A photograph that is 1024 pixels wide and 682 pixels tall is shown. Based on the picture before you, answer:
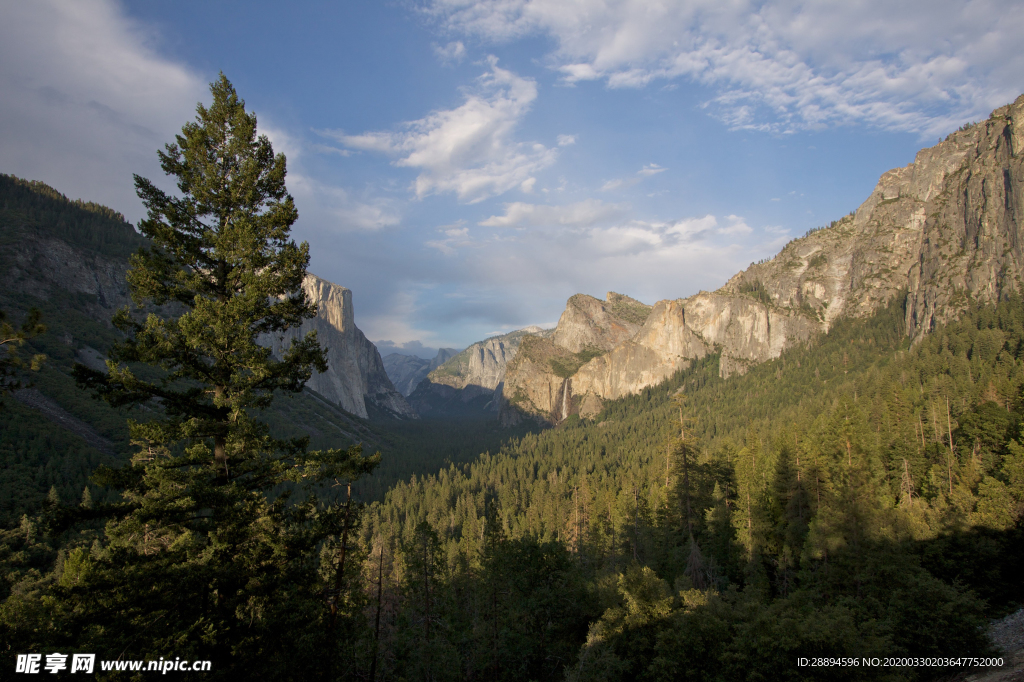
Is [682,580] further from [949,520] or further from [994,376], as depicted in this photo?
[994,376]

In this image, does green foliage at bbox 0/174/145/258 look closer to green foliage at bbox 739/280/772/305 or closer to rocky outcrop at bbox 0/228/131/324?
rocky outcrop at bbox 0/228/131/324

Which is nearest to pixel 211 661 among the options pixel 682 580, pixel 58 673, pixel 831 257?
pixel 58 673

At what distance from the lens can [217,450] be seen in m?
9.62

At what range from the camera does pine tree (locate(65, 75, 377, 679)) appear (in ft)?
26.4

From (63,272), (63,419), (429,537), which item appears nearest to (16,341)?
(429,537)

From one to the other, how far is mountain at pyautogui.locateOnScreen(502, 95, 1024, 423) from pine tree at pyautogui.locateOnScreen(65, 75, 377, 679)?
5908 inches

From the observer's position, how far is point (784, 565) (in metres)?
29.4

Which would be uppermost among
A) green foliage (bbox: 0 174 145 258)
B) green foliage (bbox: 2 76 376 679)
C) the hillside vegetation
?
green foliage (bbox: 0 174 145 258)

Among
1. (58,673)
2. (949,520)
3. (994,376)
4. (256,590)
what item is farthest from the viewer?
(994,376)

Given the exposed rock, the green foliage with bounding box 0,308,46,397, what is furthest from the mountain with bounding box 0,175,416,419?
the green foliage with bounding box 0,308,46,397

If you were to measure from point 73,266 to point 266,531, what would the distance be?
21910 centimetres

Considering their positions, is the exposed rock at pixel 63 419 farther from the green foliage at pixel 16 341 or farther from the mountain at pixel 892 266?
the mountain at pixel 892 266

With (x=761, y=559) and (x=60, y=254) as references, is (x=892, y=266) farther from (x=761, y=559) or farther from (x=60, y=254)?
(x=60, y=254)

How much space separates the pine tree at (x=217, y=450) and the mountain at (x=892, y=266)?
492 ft
